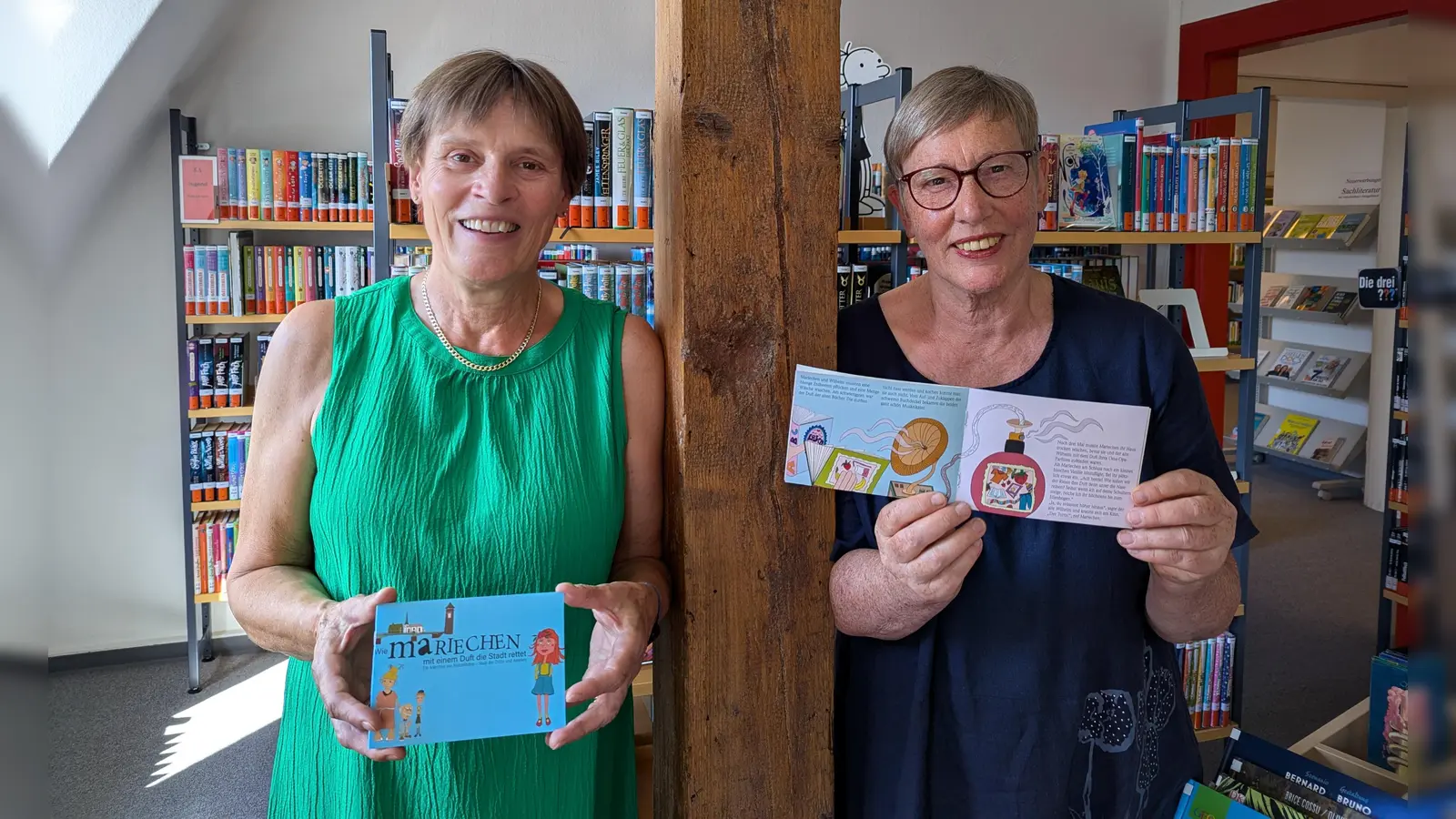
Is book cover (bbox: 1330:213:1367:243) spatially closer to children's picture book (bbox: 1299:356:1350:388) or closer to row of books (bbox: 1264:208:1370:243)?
row of books (bbox: 1264:208:1370:243)

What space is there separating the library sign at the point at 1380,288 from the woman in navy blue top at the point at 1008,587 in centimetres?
212

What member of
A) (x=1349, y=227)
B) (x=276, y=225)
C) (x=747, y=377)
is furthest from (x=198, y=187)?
(x=1349, y=227)

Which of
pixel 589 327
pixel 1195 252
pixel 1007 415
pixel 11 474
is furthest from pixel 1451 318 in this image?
pixel 1195 252

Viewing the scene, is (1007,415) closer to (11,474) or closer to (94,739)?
(11,474)

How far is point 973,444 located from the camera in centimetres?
115

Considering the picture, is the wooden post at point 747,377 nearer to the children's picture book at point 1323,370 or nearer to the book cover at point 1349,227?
the children's picture book at point 1323,370

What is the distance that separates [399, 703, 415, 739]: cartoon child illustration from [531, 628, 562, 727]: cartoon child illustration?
0.12 metres

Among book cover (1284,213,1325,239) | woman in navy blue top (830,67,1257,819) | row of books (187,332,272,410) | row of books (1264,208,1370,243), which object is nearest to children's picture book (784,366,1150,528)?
woman in navy blue top (830,67,1257,819)

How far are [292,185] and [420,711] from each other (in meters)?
3.76

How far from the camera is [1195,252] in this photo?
18.4 feet

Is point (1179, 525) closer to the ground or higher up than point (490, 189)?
closer to the ground

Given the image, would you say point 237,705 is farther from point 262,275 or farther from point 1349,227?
point 1349,227

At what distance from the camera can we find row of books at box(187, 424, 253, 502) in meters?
4.30

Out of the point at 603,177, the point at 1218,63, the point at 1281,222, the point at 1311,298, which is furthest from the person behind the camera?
the point at 1281,222
